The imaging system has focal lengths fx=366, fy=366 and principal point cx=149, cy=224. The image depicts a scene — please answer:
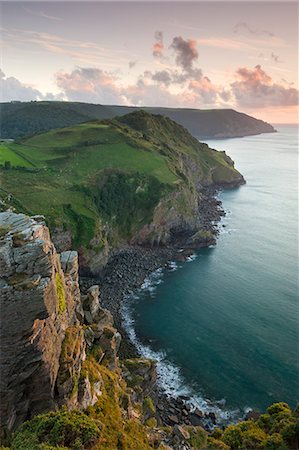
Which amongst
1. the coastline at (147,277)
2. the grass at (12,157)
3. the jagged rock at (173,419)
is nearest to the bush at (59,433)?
the jagged rock at (173,419)

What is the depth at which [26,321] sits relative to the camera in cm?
2134

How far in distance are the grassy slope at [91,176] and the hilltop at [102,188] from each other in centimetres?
21

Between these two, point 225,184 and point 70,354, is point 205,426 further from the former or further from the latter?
point 225,184

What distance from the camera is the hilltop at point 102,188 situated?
74.9m

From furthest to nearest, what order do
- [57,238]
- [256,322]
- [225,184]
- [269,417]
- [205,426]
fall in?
1. [225,184]
2. [57,238]
3. [256,322]
4. [205,426]
5. [269,417]

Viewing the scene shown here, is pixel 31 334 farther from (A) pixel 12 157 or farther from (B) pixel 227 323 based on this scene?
(A) pixel 12 157

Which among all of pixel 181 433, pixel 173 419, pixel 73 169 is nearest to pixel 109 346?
pixel 181 433

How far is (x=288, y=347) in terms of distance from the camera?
54938 mm

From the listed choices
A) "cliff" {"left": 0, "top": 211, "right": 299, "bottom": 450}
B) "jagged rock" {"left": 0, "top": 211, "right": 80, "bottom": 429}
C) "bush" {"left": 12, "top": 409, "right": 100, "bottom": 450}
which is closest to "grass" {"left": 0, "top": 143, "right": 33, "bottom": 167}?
"cliff" {"left": 0, "top": 211, "right": 299, "bottom": 450}

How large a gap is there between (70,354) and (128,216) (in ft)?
219

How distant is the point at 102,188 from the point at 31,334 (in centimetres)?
7222

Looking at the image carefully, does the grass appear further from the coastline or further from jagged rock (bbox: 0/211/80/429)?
jagged rock (bbox: 0/211/80/429)

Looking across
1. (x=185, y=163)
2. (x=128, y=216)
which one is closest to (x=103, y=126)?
(x=185, y=163)

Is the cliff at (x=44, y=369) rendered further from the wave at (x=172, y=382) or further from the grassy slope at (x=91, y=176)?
the grassy slope at (x=91, y=176)
